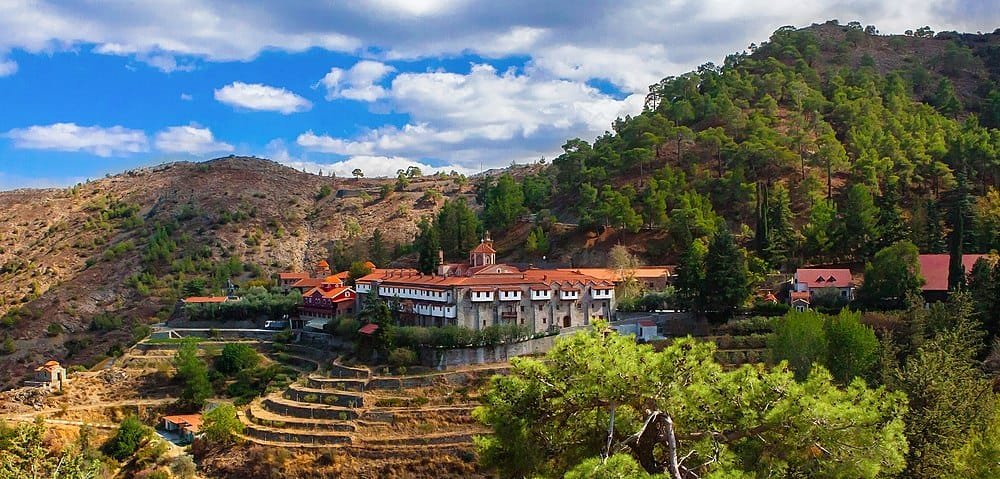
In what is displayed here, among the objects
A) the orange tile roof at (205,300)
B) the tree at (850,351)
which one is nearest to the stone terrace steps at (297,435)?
the orange tile roof at (205,300)

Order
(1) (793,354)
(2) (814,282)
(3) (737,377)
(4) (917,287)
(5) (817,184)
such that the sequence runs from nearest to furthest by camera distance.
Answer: (3) (737,377) → (1) (793,354) → (4) (917,287) → (2) (814,282) → (5) (817,184)

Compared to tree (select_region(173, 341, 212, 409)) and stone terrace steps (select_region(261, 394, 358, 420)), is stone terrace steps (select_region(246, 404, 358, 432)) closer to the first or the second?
stone terrace steps (select_region(261, 394, 358, 420))

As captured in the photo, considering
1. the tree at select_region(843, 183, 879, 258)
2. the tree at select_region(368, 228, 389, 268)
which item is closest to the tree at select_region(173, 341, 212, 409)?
the tree at select_region(368, 228, 389, 268)

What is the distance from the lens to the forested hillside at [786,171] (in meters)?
51.7

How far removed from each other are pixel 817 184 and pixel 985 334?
2654 centimetres

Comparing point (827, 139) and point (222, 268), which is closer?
point (827, 139)

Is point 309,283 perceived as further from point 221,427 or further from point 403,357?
point 221,427

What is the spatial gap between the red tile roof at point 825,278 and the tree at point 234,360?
A: 3367 cm

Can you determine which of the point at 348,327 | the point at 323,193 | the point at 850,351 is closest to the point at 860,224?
the point at 850,351

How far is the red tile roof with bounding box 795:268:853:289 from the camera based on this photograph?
4441cm

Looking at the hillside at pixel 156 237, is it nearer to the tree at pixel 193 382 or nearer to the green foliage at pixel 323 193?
the green foliage at pixel 323 193

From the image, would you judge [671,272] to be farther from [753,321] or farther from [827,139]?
[827,139]

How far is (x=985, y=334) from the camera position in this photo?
3553 centimetres

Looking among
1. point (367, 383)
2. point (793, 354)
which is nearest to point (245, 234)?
point (367, 383)
